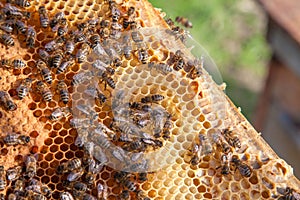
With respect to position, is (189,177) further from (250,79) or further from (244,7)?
(244,7)

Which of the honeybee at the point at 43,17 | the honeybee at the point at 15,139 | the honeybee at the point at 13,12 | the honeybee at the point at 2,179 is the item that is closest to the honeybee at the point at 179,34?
the honeybee at the point at 43,17

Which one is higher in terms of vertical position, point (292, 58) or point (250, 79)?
point (292, 58)

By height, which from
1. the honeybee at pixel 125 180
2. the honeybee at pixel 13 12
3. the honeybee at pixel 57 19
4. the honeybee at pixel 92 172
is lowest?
the honeybee at pixel 92 172

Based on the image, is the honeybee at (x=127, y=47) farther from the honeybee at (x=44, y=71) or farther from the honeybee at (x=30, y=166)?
the honeybee at (x=30, y=166)

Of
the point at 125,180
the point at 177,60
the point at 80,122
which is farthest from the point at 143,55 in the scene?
the point at 125,180

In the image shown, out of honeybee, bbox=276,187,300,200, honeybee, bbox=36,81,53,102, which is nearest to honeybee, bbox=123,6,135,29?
honeybee, bbox=36,81,53,102

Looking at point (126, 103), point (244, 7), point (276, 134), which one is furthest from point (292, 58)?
point (244, 7)

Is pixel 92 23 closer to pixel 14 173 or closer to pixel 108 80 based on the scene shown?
pixel 108 80
